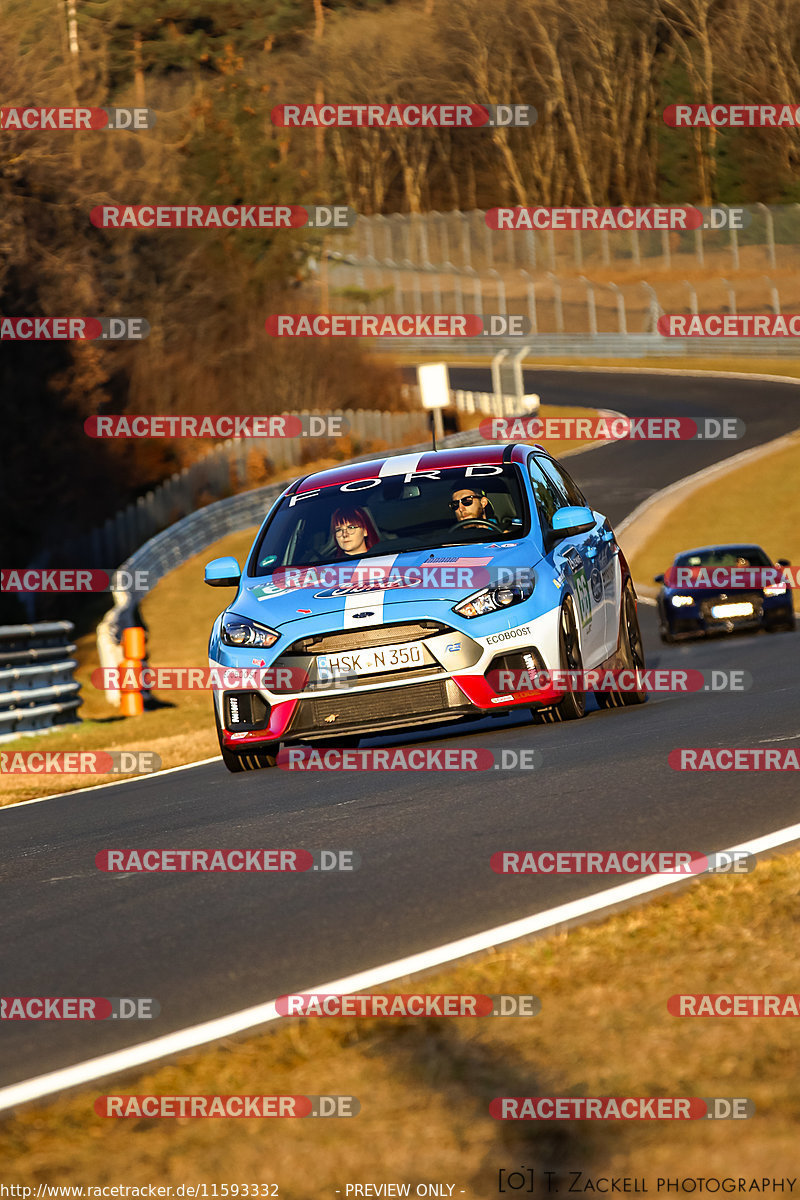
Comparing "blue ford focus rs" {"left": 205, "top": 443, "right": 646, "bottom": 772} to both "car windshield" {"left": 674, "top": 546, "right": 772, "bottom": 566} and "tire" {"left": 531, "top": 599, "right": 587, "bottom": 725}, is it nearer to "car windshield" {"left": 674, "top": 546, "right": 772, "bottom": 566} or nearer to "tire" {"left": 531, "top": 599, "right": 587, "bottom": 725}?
"tire" {"left": 531, "top": 599, "right": 587, "bottom": 725}

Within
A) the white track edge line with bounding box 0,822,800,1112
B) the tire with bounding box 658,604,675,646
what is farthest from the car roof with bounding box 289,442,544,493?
the tire with bounding box 658,604,675,646

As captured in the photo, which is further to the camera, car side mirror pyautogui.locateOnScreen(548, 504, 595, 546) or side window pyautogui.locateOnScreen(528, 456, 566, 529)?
side window pyautogui.locateOnScreen(528, 456, 566, 529)

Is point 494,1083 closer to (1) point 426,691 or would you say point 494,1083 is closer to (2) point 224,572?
(1) point 426,691

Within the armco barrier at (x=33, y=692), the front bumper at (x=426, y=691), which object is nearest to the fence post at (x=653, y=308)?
the armco barrier at (x=33, y=692)

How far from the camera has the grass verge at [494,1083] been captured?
371cm

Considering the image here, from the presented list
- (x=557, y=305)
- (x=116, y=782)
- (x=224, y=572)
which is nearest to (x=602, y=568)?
(x=224, y=572)

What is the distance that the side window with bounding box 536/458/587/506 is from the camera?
12.2 m

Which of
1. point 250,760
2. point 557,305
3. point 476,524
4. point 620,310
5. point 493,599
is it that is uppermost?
point 557,305

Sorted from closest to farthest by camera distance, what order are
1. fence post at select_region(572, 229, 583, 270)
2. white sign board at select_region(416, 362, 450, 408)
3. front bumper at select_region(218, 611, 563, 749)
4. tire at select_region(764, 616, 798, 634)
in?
front bumper at select_region(218, 611, 563, 749) → tire at select_region(764, 616, 798, 634) → white sign board at select_region(416, 362, 450, 408) → fence post at select_region(572, 229, 583, 270)

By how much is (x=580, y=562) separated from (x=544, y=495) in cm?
76

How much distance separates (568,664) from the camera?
33.8ft

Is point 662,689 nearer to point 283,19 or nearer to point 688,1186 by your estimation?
point 688,1186

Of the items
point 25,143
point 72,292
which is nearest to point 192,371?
point 72,292

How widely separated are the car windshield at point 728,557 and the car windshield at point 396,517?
13037 millimetres
